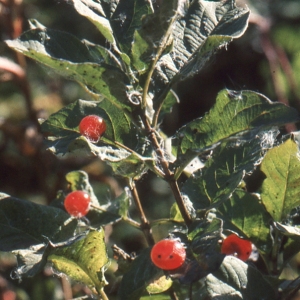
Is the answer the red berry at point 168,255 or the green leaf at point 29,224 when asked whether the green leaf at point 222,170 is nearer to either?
the red berry at point 168,255

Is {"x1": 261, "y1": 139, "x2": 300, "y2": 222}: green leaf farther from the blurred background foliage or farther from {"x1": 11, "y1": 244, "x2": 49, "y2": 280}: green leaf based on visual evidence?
the blurred background foliage

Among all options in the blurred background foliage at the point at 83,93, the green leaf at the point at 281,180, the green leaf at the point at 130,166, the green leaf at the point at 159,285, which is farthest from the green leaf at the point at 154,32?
the blurred background foliage at the point at 83,93

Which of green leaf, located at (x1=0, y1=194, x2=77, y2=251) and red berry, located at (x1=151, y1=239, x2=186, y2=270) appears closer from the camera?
red berry, located at (x1=151, y1=239, x2=186, y2=270)

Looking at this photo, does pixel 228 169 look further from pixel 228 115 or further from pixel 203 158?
pixel 203 158

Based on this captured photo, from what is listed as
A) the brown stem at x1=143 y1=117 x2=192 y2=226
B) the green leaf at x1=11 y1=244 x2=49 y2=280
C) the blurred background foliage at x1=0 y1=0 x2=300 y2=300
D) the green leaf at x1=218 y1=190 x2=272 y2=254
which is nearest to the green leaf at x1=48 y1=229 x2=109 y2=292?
the green leaf at x1=11 y1=244 x2=49 y2=280

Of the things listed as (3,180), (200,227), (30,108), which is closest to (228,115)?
(200,227)

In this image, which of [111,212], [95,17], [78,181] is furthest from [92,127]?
[78,181]
